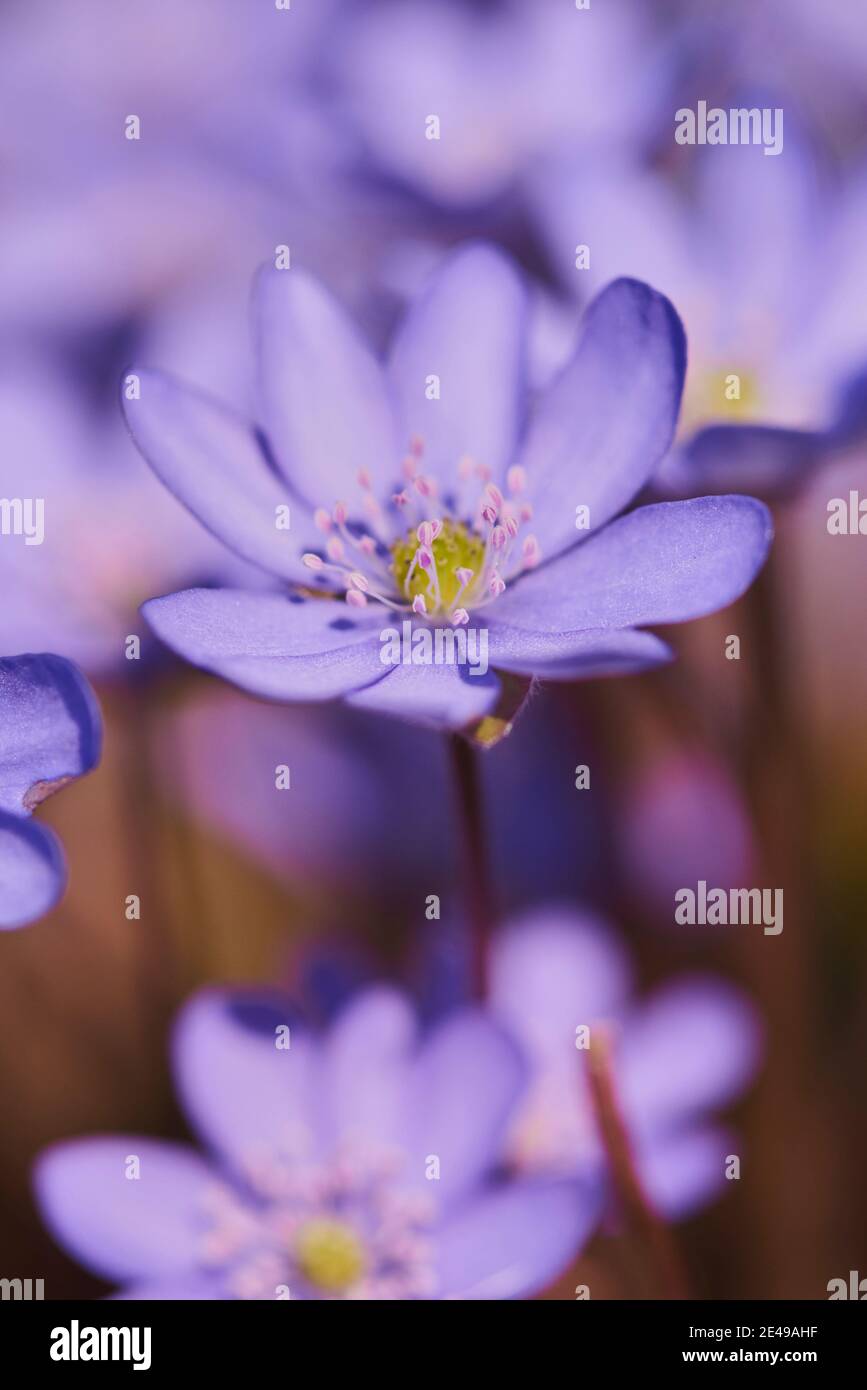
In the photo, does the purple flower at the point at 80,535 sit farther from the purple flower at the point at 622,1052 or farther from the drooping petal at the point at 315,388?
the purple flower at the point at 622,1052

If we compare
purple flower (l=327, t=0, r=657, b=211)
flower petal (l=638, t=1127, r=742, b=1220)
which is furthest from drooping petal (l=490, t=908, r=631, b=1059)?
purple flower (l=327, t=0, r=657, b=211)

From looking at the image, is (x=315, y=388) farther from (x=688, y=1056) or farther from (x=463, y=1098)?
(x=688, y=1056)

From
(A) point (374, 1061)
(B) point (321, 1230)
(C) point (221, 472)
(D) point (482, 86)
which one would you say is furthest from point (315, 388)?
(D) point (482, 86)

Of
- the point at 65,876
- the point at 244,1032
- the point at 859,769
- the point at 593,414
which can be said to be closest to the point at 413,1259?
the point at 244,1032

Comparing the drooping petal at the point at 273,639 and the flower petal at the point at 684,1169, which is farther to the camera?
the flower petal at the point at 684,1169

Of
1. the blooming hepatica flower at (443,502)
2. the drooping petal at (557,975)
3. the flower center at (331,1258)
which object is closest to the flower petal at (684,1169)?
the drooping petal at (557,975)

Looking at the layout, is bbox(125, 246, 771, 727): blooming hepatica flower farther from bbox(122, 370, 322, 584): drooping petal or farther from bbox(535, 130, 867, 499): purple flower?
bbox(535, 130, 867, 499): purple flower
